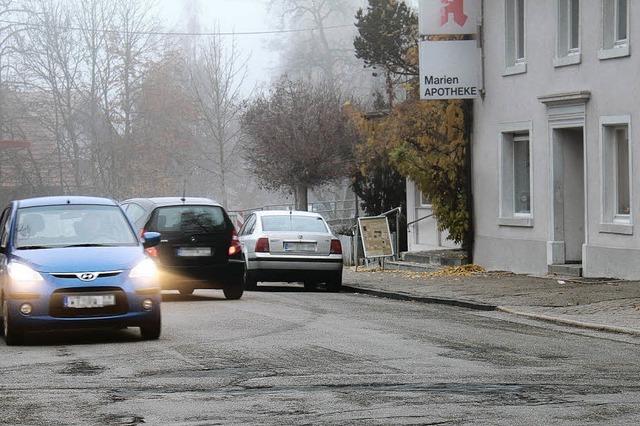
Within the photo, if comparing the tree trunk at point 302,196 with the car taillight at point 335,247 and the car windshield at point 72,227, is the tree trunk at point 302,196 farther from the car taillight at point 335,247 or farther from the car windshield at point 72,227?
the car windshield at point 72,227

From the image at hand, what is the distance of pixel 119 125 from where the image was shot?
76562 mm

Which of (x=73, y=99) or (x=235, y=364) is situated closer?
(x=235, y=364)

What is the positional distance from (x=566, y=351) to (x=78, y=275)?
16.8ft

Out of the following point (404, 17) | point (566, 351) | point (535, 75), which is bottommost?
point (566, 351)

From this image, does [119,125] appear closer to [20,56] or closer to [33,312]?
[20,56]

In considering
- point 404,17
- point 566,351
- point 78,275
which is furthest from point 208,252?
point 404,17

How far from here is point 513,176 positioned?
2883cm

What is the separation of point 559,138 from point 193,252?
27.4 ft

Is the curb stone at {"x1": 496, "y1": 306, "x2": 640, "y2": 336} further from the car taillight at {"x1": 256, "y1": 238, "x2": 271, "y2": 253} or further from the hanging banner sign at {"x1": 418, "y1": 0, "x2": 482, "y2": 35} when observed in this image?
the hanging banner sign at {"x1": 418, "y1": 0, "x2": 482, "y2": 35}

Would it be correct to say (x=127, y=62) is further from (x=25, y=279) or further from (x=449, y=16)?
(x=25, y=279)

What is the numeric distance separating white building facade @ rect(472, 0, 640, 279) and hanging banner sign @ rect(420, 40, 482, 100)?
61 cm

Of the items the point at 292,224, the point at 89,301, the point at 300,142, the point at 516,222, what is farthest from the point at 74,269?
the point at 300,142

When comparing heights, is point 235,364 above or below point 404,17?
below

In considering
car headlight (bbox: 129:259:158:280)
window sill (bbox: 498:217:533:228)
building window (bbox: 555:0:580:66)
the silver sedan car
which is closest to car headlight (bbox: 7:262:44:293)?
car headlight (bbox: 129:259:158:280)
